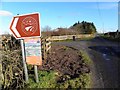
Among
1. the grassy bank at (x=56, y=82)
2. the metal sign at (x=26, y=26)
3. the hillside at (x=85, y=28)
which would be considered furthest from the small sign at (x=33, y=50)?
the hillside at (x=85, y=28)

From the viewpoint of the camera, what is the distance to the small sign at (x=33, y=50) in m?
7.59

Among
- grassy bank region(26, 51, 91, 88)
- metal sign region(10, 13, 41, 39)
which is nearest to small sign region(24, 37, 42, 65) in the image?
metal sign region(10, 13, 41, 39)

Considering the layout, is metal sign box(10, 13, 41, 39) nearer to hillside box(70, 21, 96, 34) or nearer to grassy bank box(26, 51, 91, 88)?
grassy bank box(26, 51, 91, 88)

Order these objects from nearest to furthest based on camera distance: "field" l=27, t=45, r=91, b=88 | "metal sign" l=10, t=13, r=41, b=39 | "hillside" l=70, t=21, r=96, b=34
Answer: "metal sign" l=10, t=13, r=41, b=39
"field" l=27, t=45, r=91, b=88
"hillside" l=70, t=21, r=96, b=34

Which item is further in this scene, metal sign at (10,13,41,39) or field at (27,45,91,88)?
field at (27,45,91,88)

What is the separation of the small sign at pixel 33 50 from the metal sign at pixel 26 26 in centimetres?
21

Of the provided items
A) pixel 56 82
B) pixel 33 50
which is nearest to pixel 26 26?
pixel 33 50

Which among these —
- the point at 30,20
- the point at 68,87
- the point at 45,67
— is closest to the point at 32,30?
the point at 30,20

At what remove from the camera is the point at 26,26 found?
24.7 feet

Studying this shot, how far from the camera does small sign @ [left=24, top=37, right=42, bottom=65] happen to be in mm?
7594

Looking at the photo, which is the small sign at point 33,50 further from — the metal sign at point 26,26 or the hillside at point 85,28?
the hillside at point 85,28

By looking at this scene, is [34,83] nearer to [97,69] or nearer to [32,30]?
[32,30]

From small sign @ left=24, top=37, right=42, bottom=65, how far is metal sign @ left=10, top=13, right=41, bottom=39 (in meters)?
0.21

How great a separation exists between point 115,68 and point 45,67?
9.26 ft
